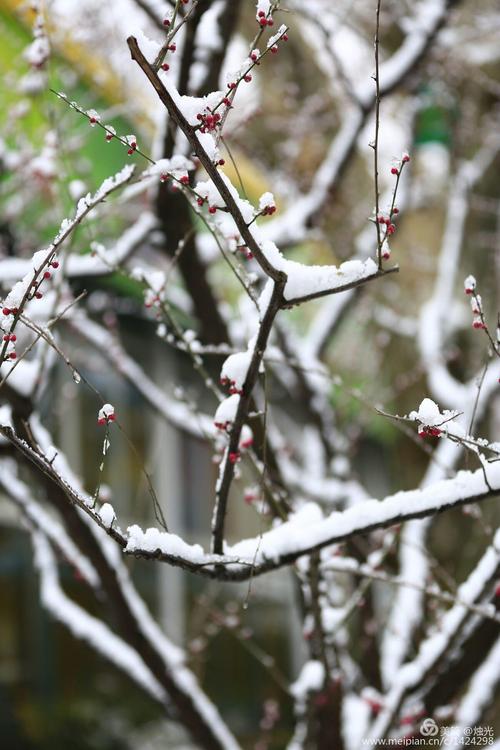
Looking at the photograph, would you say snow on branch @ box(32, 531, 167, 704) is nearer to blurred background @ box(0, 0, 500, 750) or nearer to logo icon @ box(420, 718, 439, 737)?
blurred background @ box(0, 0, 500, 750)

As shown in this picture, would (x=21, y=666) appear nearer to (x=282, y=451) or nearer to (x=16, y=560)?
(x=16, y=560)

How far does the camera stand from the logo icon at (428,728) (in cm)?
279

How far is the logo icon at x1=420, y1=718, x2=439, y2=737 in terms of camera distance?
2.79 meters

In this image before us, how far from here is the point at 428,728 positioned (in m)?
2.83

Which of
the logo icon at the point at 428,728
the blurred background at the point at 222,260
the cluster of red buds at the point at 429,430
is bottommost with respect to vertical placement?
the logo icon at the point at 428,728

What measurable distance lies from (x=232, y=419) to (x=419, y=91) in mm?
4258

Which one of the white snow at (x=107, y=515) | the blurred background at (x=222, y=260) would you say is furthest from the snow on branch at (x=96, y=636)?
the white snow at (x=107, y=515)

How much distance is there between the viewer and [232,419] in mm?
1702

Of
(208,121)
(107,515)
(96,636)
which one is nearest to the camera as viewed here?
(208,121)

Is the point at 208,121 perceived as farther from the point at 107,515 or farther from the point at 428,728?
the point at 428,728

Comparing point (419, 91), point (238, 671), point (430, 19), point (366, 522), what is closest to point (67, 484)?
point (366, 522)

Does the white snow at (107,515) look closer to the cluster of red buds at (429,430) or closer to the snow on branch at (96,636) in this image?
the cluster of red buds at (429,430)

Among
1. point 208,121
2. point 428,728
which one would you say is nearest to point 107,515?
point 208,121

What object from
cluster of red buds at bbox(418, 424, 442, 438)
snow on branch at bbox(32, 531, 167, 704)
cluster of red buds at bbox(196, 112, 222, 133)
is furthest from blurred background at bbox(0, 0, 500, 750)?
cluster of red buds at bbox(418, 424, 442, 438)
